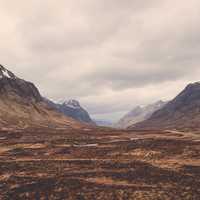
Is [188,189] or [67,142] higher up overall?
[67,142]

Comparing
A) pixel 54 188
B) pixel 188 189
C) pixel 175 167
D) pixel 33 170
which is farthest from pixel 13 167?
pixel 188 189

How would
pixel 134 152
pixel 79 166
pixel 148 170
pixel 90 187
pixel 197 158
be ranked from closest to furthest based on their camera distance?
1. pixel 90 187
2. pixel 148 170
3. pixel 79 166
4. pixel 197 158
5. pixel 134 152

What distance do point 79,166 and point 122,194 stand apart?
19.7 m

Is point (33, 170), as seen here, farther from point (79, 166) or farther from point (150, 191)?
point (150, 191)

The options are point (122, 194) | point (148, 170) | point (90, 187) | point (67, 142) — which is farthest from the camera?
point (67, 142)

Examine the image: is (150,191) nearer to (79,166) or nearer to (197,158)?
(79,166)

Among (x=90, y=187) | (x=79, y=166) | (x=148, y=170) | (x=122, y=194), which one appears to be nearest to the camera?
(x=122, y=194)

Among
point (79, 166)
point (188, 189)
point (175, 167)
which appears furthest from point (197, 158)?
point (188, 189)

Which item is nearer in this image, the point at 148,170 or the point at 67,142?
the point at 148,170

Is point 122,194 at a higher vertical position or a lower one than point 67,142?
lower

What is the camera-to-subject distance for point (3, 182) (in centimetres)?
4381

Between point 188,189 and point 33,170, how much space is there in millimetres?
22930

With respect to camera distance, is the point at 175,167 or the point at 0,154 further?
the point at 0,154

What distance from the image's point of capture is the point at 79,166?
54906 mm
